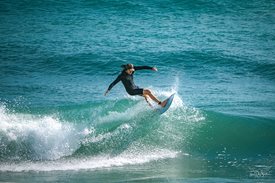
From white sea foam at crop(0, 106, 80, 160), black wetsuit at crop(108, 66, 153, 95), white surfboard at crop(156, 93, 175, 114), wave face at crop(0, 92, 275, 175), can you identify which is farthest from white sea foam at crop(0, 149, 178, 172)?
black wetsuit at crop(108, 66, 153, 95)

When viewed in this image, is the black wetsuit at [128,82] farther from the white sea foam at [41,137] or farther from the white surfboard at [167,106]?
the white sea foam at [41,137]

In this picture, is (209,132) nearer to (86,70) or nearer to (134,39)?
(86,70)

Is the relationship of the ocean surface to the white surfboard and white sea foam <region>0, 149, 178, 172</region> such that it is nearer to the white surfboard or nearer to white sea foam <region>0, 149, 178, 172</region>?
white sea foam <region>0, 149, 178, 172</region>

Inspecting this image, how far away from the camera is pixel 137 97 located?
18875mm

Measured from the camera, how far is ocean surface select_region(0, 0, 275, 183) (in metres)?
13.7

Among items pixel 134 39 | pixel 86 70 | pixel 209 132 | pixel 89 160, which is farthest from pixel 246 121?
pixel 134 39

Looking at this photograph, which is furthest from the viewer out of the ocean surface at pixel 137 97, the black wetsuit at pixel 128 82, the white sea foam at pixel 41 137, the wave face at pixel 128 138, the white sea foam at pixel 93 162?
the black wetsuit at pixel 128 82

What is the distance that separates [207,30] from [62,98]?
42.4ft

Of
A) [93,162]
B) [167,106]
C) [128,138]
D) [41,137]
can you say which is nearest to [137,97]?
[167,106]

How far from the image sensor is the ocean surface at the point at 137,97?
1368 centimetres

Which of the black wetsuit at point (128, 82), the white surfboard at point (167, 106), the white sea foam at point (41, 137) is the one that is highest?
the black wetsuit at point (128, 82)

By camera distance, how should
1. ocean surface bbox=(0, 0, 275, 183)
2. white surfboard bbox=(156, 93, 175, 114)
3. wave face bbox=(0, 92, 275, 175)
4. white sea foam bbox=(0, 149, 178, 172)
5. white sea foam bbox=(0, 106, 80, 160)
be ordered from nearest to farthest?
white sea foam bbox=(0, 149, 178, 172)
ocean surface bbox=(0, 0, 275, 183)
wave face bbox=(0, 92, 275, 175)
white sea foam bbox=(0, 106, 80, 160)
white surfboard bbox=(156, 93, 175, 114)

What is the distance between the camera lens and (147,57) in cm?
2727

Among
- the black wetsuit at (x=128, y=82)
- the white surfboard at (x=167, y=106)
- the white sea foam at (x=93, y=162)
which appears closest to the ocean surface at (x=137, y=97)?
the white sea foam at (x=93, y=162)
